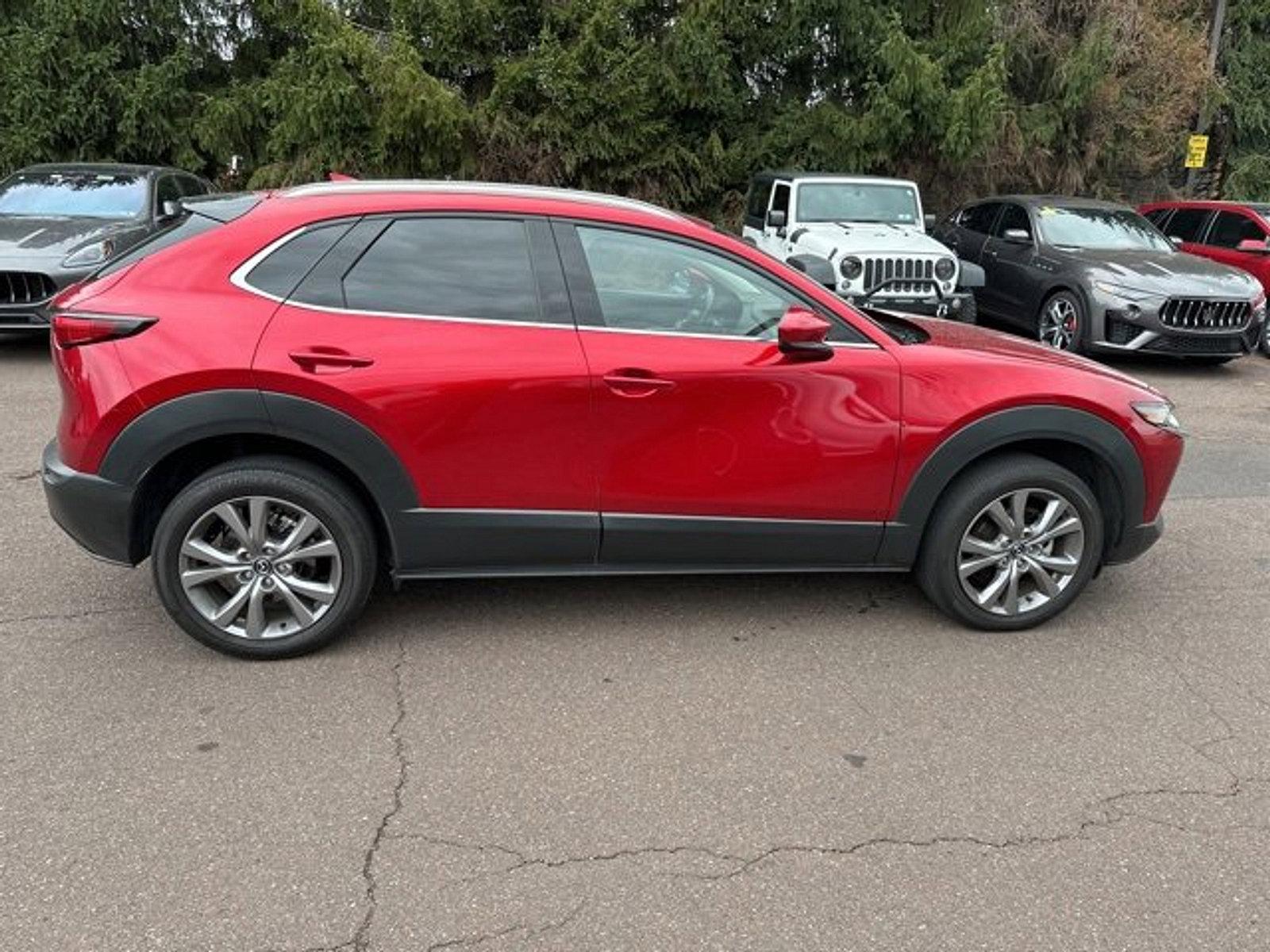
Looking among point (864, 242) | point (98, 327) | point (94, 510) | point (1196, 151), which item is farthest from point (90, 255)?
point (1196, 151)

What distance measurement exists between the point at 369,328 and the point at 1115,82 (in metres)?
16.0

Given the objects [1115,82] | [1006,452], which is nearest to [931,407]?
[1006,452]

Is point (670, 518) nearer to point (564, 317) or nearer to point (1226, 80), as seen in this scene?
point (564, 317)

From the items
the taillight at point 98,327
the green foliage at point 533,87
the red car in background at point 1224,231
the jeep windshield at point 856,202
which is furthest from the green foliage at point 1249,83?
the taillight at point 98,327

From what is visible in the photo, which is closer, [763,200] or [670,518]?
[670,518]

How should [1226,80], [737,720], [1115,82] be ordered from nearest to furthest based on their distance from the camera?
1. [737,720]
2. [1115,82]
3. [1226,80]

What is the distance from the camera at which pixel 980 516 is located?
3.84m

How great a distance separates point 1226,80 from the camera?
18438mm

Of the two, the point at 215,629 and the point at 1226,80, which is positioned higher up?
the point at 1226,80

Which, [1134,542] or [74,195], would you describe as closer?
[1134,542]

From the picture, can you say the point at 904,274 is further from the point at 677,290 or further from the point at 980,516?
the point at 677,290

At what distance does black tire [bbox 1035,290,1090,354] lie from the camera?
9273 millimetres

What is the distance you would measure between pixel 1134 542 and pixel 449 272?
2.90 metres

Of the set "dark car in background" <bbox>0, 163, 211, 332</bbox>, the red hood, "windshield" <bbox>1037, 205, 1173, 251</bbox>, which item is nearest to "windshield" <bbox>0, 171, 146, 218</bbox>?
"dark car in background" <bbox>0, 163, 211, 332</bbox>
